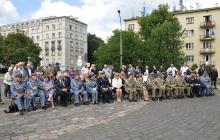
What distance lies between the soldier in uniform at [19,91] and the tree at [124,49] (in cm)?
4240

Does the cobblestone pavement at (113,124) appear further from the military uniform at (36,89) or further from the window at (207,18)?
the window at (207,18)

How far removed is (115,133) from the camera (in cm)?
924

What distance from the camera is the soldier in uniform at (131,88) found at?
57.6 ft

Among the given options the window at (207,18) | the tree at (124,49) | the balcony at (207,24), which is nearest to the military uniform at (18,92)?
the tree at (124,49)

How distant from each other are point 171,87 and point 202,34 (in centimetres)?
4978

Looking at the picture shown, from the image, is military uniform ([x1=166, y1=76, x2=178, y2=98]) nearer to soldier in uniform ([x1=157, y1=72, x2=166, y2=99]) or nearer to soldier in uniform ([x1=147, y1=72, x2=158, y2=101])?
soldier in uniform ([x1=157, y1=72, x2=166, y2=99])

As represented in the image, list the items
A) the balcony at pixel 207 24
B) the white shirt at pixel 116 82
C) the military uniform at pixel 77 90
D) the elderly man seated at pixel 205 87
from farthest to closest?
the balcony at pixel 207 24, the elderly man seated at pixel 205 87, the white shirt at pixel 116 82, the military uniform at pixel 77 90

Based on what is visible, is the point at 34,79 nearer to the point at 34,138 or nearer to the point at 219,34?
the point at 34,138

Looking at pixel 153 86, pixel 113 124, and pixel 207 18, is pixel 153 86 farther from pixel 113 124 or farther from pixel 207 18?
pixel 207 18

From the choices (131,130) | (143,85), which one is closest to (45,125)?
(131,130)

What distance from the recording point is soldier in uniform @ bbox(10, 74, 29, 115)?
1278 centimetres

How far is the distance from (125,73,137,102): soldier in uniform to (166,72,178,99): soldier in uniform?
227 centimetres

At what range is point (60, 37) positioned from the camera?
104688 millimetres

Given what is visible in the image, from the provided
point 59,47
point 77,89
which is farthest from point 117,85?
point 59,47
